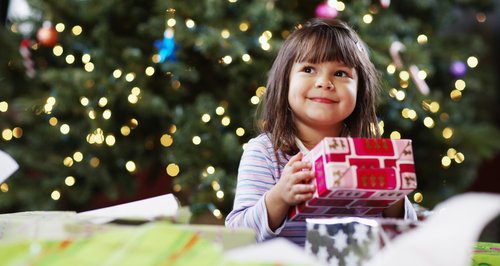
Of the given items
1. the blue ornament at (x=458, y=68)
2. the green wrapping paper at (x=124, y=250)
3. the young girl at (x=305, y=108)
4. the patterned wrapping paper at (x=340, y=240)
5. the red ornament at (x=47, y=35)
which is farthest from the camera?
the blue ornament at (x=458, y=68)

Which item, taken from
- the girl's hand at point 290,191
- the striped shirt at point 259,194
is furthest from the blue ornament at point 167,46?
the girl's hand at point 290,191

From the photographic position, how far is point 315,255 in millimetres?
512

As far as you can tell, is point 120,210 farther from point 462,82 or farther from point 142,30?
point 462,82

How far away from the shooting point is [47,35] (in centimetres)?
246

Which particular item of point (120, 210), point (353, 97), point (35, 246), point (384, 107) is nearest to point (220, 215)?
point (384, 107)

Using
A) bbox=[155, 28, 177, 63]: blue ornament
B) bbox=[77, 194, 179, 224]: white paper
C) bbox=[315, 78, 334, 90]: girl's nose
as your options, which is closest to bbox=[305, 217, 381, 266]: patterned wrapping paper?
bbox=[77, 194, 179, 224]: white paper

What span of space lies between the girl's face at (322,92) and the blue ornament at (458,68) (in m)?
1.72

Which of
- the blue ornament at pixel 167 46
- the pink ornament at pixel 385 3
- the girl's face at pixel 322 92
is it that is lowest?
the girl's face at pixel 322 92

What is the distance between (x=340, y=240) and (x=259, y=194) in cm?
50

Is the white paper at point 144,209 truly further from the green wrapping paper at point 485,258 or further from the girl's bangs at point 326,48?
the girl's bangs at point 326,48

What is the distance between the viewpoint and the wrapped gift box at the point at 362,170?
68 centimetres

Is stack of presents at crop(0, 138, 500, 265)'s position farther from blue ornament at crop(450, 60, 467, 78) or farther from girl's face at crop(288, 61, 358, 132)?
blue ornament at crop(450, 60, 467, 78)

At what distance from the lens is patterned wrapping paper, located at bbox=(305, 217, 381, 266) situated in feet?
1.56

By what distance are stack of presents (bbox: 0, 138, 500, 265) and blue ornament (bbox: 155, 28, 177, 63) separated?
5.06ft
